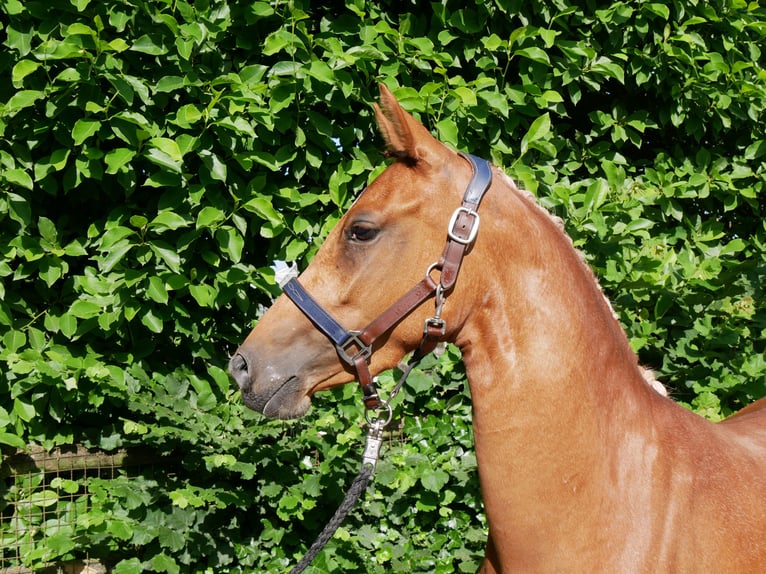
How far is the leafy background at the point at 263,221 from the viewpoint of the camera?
3115mm

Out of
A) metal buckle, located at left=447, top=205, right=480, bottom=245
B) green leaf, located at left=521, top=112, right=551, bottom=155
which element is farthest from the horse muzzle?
green leaf, located at left=521, top=112, right=551, bottom=155

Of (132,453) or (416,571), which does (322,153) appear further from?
(416,571)

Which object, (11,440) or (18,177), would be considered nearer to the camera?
(18,177)

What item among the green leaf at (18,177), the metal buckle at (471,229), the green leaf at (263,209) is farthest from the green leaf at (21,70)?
the metal buckle at (471,229)

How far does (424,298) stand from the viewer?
1874 millimetres

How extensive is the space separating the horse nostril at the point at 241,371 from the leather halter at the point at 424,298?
23cm

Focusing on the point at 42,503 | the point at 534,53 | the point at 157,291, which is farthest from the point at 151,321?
the point at 534,53

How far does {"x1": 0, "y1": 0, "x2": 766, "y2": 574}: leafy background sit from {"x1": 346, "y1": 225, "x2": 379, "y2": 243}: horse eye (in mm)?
1353

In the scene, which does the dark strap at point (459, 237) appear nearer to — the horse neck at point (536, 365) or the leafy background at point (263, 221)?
the horse neck at point (536, 365)

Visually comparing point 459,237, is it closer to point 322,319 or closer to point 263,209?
point 322,319

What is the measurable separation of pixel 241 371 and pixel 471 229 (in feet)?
2.50

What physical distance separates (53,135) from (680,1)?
3510 millimetres

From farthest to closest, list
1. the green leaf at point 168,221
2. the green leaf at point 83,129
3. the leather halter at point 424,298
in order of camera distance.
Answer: the green leaf at point 168,221 < the green leaf at point 83,129 < the leather halter at point 424,298

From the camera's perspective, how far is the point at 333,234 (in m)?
2.00
